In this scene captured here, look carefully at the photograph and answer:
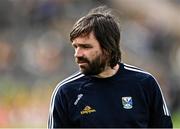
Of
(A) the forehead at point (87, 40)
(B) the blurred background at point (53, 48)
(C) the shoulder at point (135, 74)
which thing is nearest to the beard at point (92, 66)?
(A) the forehead at point (87, 40)

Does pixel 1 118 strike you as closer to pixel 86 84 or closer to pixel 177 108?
pixel 177 108

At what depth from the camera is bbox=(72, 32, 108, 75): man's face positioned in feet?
16.0

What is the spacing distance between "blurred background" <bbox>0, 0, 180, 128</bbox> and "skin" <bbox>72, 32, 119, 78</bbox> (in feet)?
23.5

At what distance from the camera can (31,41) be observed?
15000 millimetres

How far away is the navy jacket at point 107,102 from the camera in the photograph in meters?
4.88

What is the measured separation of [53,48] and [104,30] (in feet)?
32.5

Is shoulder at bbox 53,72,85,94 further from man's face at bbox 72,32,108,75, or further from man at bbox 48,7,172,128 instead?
man's face at bbox 72,32,108,75

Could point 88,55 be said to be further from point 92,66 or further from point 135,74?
point 135,74

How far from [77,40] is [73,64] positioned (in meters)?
9.13

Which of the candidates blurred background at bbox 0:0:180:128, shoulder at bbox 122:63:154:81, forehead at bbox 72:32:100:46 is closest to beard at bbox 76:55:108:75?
forehead at bbox 72:32:100:46

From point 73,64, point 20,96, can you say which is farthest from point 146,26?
point 20,96

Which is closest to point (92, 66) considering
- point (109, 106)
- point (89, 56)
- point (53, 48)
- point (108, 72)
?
point (89, 56)

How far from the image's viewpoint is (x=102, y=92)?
4.95 m

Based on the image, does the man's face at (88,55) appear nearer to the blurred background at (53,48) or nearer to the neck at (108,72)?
the neck at (108,72)
